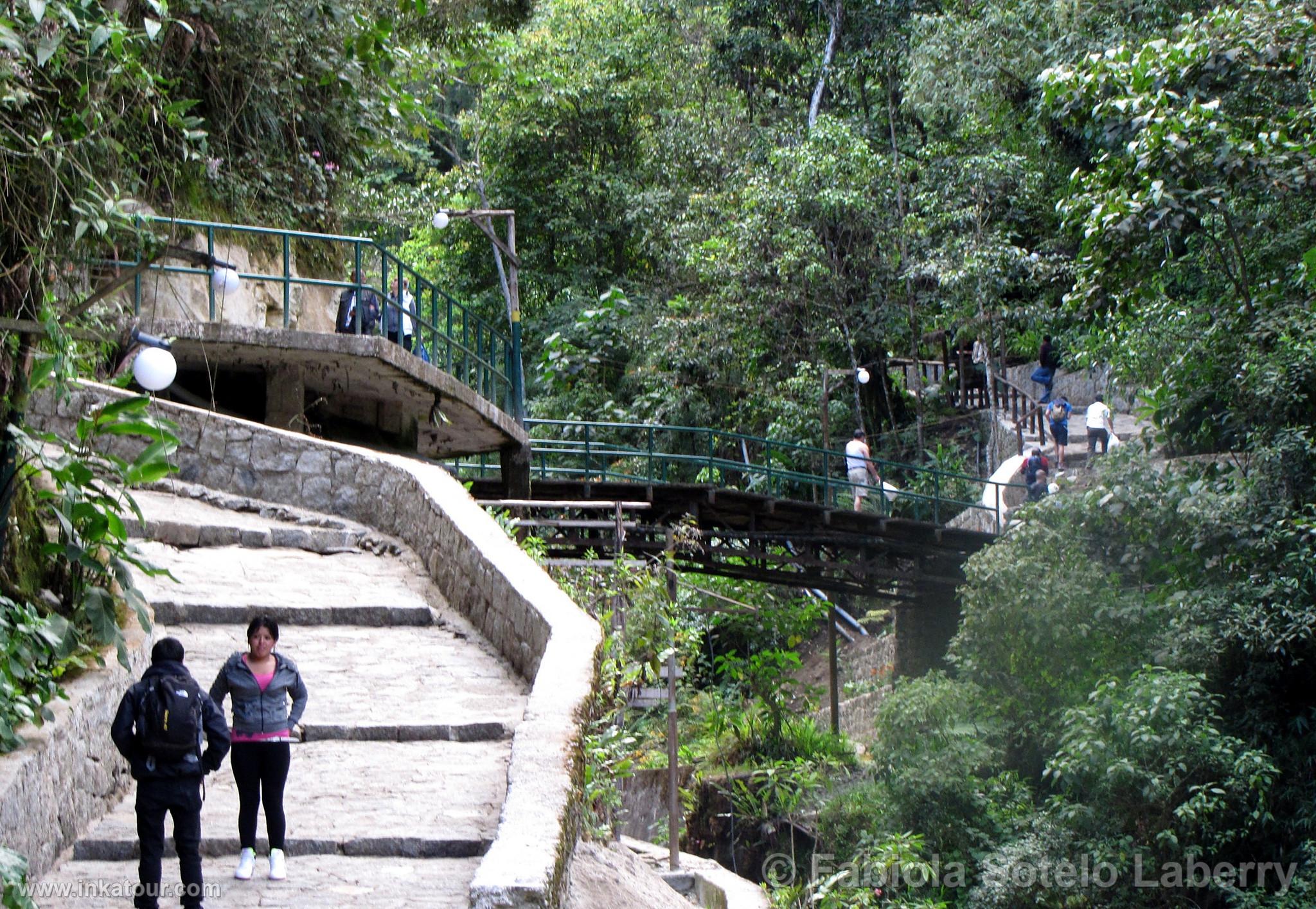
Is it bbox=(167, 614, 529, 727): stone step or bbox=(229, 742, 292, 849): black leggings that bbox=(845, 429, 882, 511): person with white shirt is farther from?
bbox=(229, 742, 292, 849): black leggings

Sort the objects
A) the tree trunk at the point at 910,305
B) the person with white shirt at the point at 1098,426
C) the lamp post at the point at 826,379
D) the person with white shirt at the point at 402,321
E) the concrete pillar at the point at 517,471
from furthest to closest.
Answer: the tree trunk at the point at 910,305 → the lamp post at the point at 826,379 → the person with white shirt at the point at 1098,426 → the concrete pillar at the point at 517,471 → the person with white shirt at the point at 402,321

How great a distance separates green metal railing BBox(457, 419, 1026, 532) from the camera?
23516mm

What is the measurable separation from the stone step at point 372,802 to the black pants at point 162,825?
53cm

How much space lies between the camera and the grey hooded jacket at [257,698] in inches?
212

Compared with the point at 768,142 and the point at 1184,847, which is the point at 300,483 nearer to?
the point at 1184,847

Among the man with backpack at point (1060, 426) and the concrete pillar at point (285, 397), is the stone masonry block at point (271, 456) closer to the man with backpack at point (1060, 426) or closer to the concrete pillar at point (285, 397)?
the concrete pillar at point (285, 397)

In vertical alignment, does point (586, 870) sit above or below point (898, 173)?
below

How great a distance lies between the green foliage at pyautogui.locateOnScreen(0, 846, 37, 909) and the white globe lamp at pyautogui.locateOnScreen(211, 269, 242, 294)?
5.40 m

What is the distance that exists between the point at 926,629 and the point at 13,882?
20633 mm

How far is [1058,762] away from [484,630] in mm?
9819

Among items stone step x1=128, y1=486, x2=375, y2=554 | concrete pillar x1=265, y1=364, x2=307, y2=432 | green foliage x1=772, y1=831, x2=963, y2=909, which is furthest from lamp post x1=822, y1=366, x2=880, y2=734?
stone step x1=128, y1=486, x2=375, y2=554

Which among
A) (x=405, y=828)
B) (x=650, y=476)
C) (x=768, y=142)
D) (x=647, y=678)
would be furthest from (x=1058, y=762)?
(x=768, y=142)

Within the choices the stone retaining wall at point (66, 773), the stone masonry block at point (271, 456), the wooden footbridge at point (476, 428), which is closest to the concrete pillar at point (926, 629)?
→ the wooden footbridge at point (476, 428)

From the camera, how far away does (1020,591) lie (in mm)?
17953
